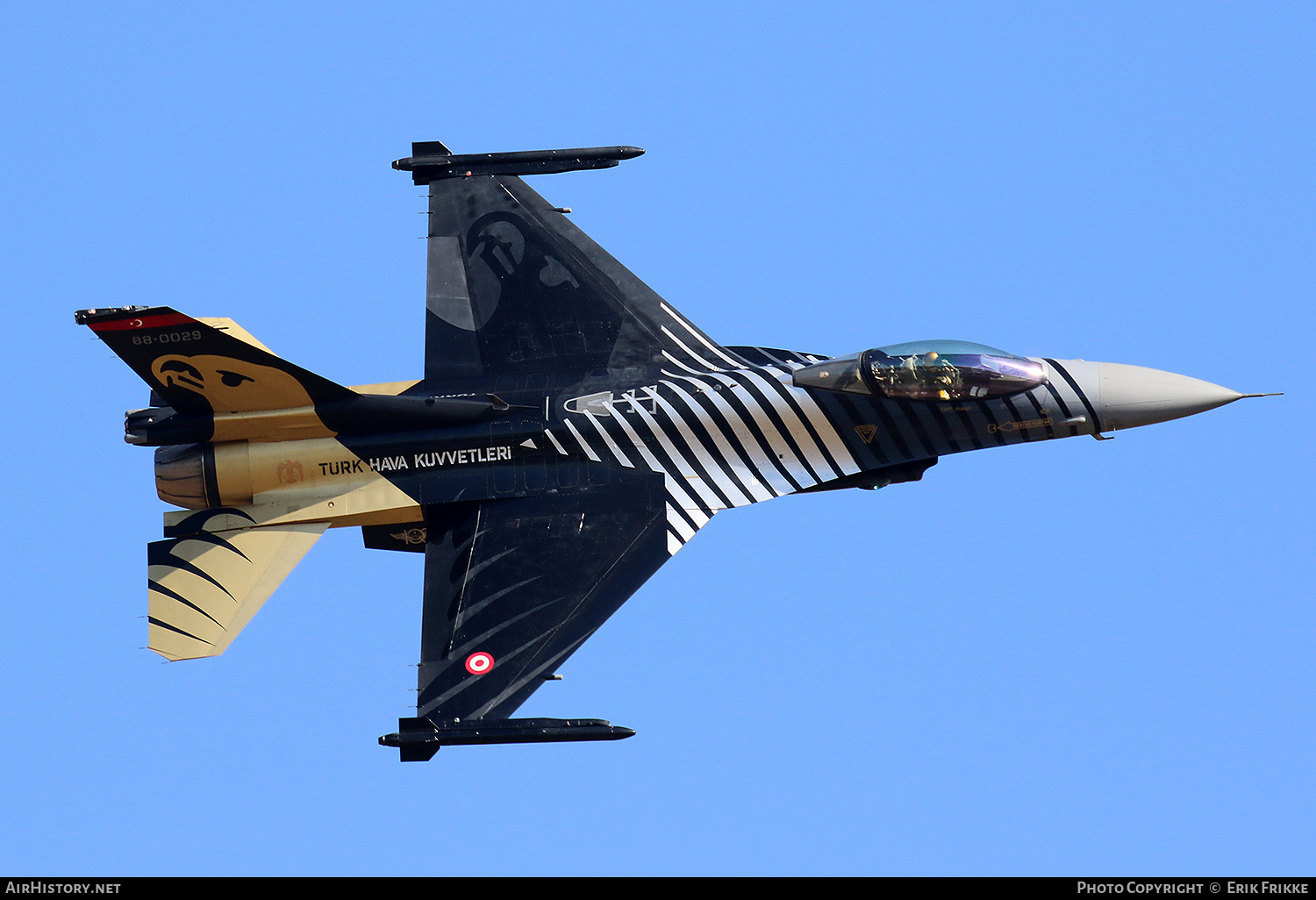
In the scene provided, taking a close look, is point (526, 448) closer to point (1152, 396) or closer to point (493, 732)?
point (493, 732)

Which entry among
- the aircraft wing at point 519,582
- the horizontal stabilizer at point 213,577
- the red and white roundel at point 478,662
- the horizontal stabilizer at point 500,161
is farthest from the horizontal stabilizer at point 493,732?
the horizontal stabilizer at point 500,161

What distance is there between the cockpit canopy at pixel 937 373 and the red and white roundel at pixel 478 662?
13.9ft

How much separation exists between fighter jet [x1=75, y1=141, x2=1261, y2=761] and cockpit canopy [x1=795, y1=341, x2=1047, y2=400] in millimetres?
19

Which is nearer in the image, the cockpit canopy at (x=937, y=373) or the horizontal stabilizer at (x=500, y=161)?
the cockpit canopy at (x=937, y=373)

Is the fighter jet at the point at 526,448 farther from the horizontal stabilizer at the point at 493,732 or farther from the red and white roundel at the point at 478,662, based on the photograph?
the horizontal stabilizer at the point at 493,732

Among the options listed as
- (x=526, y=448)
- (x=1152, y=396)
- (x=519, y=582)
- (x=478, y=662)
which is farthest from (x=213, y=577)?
(x=1152, y=396)

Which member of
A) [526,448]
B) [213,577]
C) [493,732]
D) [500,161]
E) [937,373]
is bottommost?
[493,732]

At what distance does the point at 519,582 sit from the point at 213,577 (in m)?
3.05

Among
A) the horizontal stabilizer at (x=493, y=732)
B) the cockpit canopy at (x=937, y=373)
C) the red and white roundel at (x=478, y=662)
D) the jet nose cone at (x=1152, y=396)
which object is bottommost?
the horizontal stabilizer at (x=493, y=732)

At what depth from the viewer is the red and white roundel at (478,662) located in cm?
1488

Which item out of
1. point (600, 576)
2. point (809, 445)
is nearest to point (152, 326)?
point (600, 576)

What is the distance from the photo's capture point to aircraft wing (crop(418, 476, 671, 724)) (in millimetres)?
14820

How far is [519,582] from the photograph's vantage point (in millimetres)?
15352
